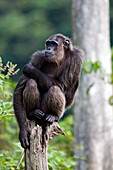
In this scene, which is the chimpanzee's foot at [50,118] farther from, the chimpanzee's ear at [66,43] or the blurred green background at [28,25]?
the blurred green background at [28,25]

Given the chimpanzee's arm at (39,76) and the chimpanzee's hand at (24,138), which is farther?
the chimpanzee's arm at (39,76)

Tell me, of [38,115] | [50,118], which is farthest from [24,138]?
[50,118]

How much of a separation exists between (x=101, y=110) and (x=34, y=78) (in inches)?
203

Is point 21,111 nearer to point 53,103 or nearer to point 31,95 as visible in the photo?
point 31,95

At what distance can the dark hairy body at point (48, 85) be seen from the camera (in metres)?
6.34

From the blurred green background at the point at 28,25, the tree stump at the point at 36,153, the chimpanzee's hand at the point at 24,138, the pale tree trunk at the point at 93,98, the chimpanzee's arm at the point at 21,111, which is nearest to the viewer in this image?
the tree stump at the point at 36,153

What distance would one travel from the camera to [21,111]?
6.34 meters

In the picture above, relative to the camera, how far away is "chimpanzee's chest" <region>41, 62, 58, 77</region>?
7016mm

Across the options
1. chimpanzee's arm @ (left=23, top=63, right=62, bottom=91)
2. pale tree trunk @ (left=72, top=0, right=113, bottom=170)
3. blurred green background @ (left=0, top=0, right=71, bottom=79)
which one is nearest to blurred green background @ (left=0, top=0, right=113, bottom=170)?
blurred green background @ (left=0, top=0, right=71, bottom=79)

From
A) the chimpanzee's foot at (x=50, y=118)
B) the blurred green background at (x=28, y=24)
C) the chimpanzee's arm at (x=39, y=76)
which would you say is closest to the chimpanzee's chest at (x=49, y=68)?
the chimpanzee's arm at (x=39, y=76)

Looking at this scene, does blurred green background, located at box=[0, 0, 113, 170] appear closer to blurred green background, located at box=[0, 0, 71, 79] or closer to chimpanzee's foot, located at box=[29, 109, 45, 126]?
blurred green background, located at box=[0, 0, 71, 79]

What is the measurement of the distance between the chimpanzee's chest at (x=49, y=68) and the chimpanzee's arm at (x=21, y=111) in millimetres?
530

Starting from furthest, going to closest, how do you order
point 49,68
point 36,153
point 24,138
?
point 49,68 → point 24,138 → point 36,153

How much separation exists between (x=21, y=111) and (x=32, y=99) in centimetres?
28
